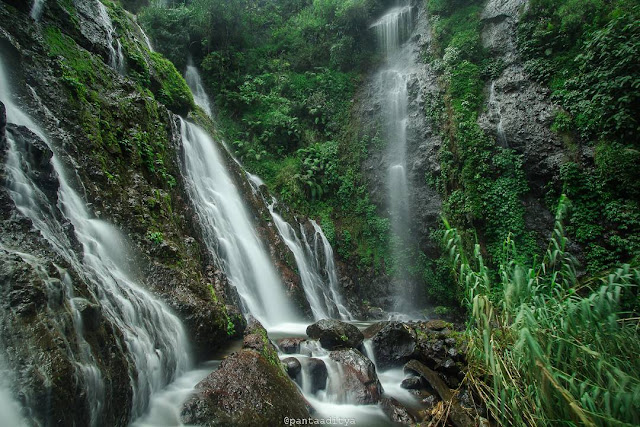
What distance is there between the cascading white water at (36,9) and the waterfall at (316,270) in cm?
734

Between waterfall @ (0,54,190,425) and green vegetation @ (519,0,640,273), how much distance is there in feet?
33.5

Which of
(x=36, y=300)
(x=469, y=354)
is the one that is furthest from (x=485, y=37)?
(x=36, y=300)

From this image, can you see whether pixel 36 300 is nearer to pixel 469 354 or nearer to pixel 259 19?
pixel 469 354

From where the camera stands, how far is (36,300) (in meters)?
2.80

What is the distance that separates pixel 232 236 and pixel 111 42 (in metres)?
6.30

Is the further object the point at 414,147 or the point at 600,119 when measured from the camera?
the point at 414,147

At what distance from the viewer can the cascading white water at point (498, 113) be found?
10.9m

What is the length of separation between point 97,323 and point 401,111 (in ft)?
43.8

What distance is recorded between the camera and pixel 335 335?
6.42 m

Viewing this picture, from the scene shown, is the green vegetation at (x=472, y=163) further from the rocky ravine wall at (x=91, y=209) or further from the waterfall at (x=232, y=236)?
the rocky ravine wall at (x=91, y=209)

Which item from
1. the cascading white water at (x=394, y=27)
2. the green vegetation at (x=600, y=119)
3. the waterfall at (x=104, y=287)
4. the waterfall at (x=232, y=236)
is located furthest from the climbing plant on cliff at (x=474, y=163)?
the waterfall at (x=104, y=287)

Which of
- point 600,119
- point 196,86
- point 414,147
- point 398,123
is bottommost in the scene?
point 600,119

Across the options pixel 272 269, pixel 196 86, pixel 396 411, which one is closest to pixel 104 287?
pixel 396 411

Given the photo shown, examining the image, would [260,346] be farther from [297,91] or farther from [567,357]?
[297,91]
